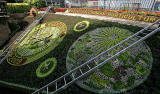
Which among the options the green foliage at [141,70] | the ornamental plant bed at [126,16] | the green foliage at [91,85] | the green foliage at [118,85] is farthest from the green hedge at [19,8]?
the green foliage at [141,70]

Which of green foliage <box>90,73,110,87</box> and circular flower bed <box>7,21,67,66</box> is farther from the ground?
circular flower bed <box>7,21,67,66</box>

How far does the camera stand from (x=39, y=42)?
44.5ft

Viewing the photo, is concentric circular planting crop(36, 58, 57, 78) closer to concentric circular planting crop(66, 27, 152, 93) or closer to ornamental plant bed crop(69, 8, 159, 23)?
concentric circular planting crop(66, 27, 152, 93)

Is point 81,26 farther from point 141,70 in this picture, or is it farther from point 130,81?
point 130,81

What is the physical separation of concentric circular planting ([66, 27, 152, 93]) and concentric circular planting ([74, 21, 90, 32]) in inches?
109

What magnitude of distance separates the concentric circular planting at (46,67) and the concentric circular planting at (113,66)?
135cm

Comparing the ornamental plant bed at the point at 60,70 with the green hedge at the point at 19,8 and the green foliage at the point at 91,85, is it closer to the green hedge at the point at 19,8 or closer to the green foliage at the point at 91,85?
the green foliage at the point at 91,85

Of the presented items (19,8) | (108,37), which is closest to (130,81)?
(108,37)

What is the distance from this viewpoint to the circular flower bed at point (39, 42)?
39.3ft

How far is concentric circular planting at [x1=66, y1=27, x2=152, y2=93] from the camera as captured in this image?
23.3 feet

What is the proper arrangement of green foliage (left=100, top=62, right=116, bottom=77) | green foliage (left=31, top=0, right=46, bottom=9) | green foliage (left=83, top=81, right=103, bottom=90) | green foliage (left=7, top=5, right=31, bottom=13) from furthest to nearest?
green foliage (left=31, top=0, right=46, bottom=9) → green foliage (left=7, top=5, right=31, bottom=13) → green foliage (left=100, top=62, right=116, bottom=77) → green foliage (left=83, top=81, right=103, bottom=90)

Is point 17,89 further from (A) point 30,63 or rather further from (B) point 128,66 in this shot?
(B) point 128,66

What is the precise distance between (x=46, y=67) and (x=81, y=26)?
20.9 ft

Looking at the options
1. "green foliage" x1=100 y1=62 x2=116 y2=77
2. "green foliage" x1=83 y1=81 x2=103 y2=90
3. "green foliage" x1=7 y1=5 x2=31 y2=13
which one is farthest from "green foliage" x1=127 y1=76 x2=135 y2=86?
"green foliage" x1=7 y1=5 x2=31 y2=13
